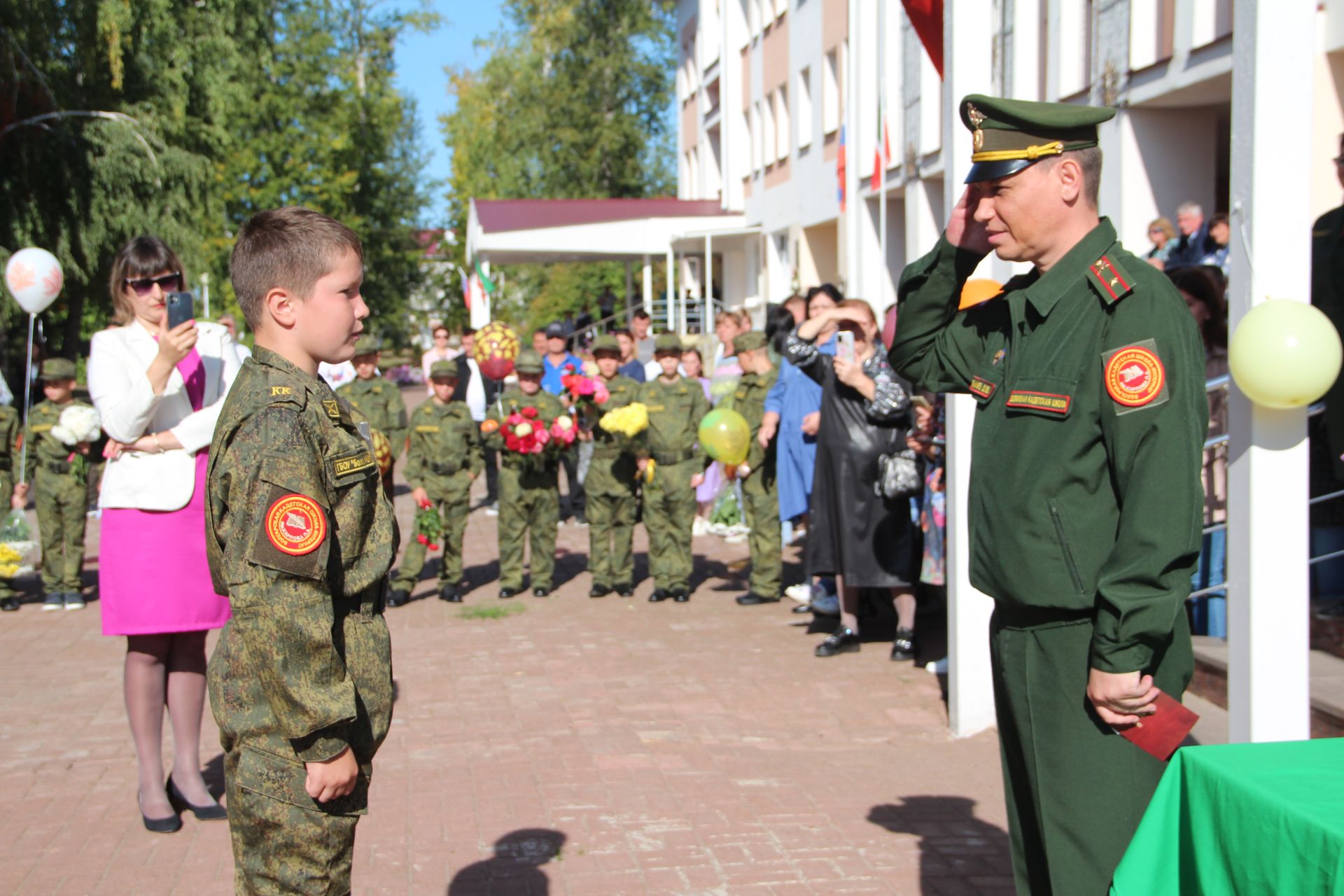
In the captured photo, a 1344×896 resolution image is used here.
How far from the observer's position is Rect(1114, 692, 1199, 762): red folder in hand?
2570 mm

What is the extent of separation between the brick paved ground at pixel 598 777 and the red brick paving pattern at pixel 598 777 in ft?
0.04

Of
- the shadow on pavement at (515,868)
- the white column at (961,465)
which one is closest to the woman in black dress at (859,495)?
the white column at (961,465)

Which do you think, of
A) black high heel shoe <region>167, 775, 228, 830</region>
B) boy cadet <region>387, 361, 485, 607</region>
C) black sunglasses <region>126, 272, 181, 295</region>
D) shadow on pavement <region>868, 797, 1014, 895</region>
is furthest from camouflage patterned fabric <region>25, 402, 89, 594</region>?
shadow on pavement <region>868, 797, 1014, 895</region>

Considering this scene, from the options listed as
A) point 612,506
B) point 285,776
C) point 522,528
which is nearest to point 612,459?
point 612,506

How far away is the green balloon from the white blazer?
15.9 feet

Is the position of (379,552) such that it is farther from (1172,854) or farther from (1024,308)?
(1172,854)

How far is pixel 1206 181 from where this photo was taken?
12414mm

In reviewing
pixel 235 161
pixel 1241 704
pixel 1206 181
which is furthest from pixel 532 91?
pixel 1241 704

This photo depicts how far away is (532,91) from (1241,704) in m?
47.7

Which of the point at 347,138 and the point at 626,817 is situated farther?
the point at 347,138

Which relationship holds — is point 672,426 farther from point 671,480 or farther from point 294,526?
point 294,526

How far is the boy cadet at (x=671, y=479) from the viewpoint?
32.1ft

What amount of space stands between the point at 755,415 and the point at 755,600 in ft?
4.72

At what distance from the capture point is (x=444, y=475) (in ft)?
32.9
